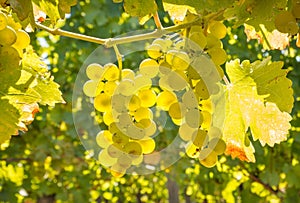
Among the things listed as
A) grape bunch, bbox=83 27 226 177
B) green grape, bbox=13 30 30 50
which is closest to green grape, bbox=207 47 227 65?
grape bunch, bbox=83 27 226 177

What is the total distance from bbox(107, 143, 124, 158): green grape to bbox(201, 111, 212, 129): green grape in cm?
10

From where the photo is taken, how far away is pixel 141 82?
65cm

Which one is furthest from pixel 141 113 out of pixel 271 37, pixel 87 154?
pixel 87 154

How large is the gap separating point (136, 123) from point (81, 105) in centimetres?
187

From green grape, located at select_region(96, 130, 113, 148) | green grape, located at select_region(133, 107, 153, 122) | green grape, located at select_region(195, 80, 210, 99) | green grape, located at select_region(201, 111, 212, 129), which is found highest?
green grape, located at select_region(195, 80, 210, 99)

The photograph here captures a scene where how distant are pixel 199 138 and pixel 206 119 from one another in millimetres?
29

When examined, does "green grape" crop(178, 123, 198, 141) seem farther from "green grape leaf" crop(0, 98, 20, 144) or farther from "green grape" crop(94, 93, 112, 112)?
"green grape leaf" crop(0, 98, 20, 144)

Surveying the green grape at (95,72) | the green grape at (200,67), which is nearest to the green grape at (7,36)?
the green grape at (95,72)

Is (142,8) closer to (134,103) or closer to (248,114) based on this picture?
(134,103)

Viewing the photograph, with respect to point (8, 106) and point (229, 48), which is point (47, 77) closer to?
point (8, 106)

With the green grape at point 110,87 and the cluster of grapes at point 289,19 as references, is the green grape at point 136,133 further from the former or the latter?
the cluster of grapes at point 289,19

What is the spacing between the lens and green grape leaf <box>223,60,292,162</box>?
0.72m

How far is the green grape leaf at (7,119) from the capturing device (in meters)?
0.63

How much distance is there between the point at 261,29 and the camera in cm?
77
